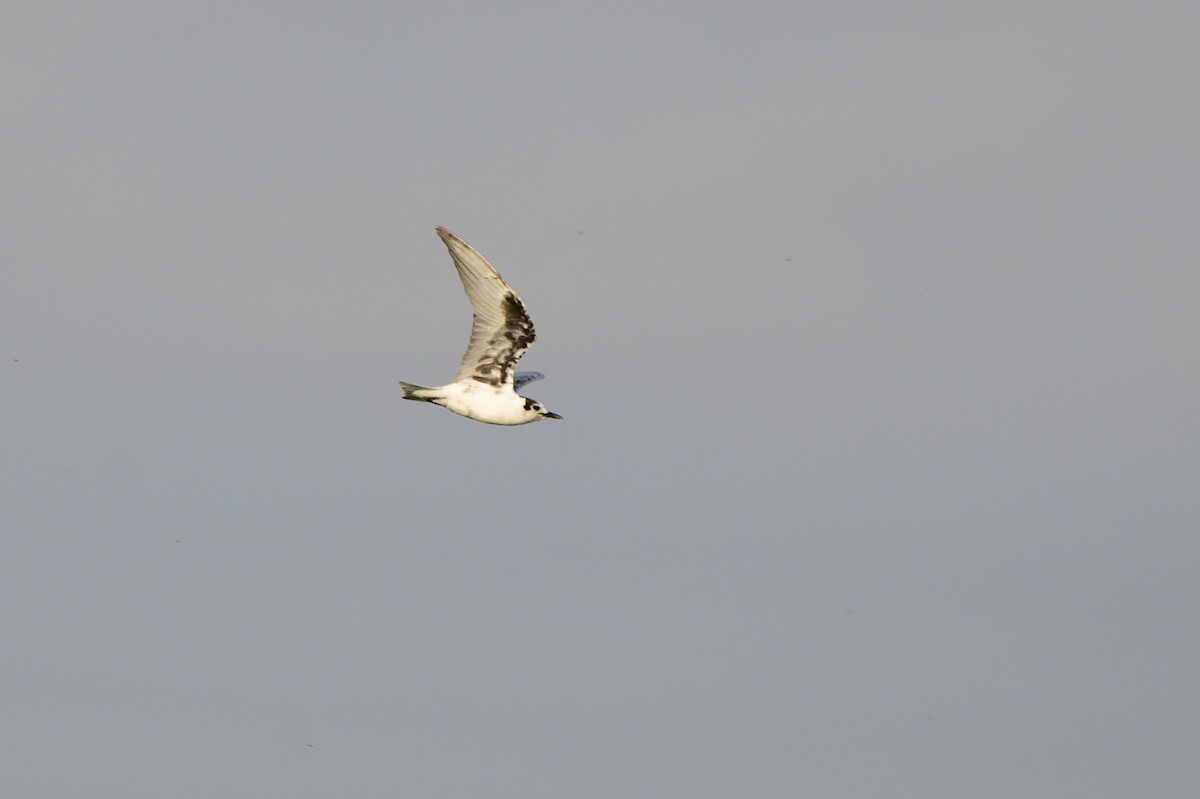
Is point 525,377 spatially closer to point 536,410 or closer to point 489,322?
point 536,410

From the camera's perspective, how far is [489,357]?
64688 mm

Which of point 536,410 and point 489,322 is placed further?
point 536,410

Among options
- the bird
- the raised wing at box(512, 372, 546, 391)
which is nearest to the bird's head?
the bird

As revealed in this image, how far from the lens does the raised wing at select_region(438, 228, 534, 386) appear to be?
201 ft

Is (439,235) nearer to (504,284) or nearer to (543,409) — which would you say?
(504,284)

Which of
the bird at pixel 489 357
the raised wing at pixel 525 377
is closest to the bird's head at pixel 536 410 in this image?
the bird at pixel 489 357

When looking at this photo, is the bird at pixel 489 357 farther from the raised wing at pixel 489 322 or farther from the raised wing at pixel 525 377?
the raised wing at pixel 525 377

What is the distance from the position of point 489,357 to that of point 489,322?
4.52ft

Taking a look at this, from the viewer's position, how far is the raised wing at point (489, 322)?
6141 centimetres

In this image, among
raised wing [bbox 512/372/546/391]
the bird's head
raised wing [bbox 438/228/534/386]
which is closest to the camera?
raised wing [bbox 438/228/534/386]

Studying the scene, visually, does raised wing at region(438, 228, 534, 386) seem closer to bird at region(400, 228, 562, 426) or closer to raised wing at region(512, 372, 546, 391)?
bird at region(400, 228, 562, 426)

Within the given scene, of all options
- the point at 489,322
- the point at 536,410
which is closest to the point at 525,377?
the point at 536,410

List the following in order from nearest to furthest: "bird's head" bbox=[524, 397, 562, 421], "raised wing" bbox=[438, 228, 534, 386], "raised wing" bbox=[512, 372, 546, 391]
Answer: "raised wing" bbox=[438, 228, 534, 386], "bird's head" bbox=[524, 397, 562, 421], "raised wing" bbox=[512, 372, 546, 391]

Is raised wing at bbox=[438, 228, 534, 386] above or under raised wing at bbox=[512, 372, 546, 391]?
under
